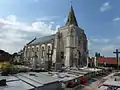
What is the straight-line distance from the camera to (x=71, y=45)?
67.9 m

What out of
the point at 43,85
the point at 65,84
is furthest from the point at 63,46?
the point at 43,85

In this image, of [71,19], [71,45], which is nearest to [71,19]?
[71,19]

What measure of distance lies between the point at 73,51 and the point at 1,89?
194ft

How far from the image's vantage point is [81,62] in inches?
2731

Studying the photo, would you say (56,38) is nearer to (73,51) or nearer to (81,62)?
(73,51)

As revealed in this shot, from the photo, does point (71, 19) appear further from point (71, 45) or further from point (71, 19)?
point (71, 45)

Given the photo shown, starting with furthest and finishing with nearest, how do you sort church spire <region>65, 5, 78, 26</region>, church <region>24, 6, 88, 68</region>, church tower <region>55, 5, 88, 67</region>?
church spire <region>65, 5, 78, 26</region> → church <region>24, 6, 88, 68</region> → church tower <region>55, 5, 88, 67</region>

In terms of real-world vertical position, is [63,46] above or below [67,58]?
above

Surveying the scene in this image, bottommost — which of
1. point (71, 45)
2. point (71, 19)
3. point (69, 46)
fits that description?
point (69, 46)

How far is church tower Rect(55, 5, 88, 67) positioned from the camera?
6688cm

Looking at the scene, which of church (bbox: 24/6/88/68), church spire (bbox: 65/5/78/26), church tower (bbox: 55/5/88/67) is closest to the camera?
church tower (bbox: 55/5/88/67)

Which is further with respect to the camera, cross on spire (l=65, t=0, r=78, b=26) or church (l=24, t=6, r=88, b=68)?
cross on spire (l=65, t=0, r=78, b=26)

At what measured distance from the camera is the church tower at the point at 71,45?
66875mm

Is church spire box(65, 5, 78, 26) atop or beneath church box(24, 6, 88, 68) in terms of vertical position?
atop
